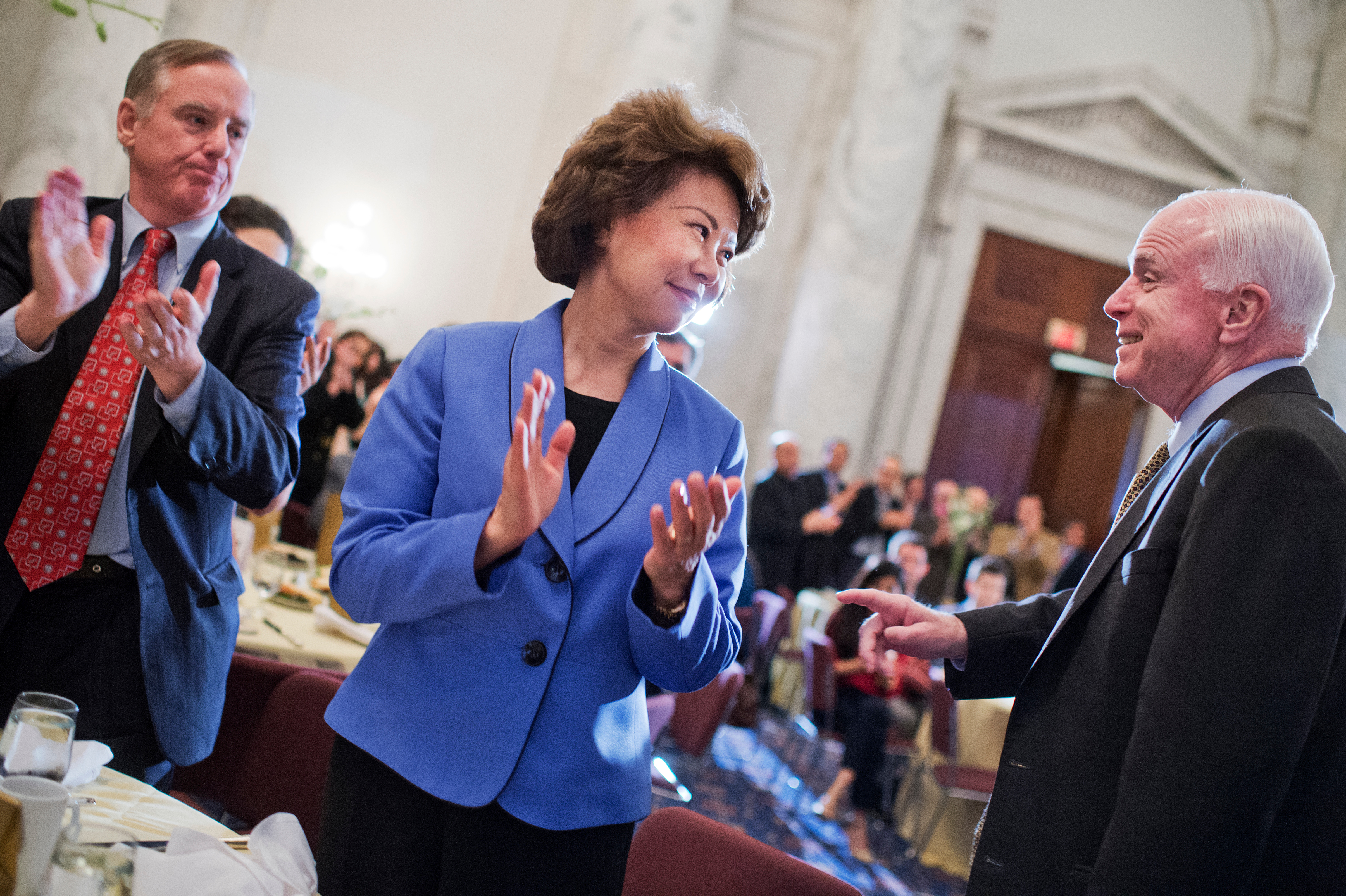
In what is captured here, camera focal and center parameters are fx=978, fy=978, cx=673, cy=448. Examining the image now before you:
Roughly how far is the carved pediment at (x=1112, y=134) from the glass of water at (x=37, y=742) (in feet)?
33.9

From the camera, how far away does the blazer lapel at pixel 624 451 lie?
4.85 feet

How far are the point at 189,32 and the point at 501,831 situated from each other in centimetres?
948

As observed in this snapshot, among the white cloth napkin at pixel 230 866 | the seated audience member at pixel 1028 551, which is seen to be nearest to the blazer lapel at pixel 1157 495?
the white cloth napkin at pixel 230 866

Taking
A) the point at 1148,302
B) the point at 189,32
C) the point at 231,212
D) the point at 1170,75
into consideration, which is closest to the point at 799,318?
the point at 1170,75

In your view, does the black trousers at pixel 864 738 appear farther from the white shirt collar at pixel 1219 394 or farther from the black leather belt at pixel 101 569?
the black leather belt at pixel 101 569

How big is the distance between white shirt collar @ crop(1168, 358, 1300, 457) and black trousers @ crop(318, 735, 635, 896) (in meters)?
1.10

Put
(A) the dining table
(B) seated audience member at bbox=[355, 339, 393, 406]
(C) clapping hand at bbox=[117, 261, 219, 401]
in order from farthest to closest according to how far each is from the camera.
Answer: (B) seated audience member at bbox=[355, 339, 393, 406] → (A) the dining table → (C) clapping hand at bbox=[117, 261, 219, 401]

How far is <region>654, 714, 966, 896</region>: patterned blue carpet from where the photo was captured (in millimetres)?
4703

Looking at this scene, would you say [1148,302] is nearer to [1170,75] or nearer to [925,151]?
[925,151]

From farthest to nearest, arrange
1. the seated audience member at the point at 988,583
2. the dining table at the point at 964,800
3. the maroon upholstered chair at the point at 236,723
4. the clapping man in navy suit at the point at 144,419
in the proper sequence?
the seated audience member at the point at 988,583, the dining table at the point at 964,800, the maroon upholstered chair at the point at 236,723, the clapping man in navy suit at the point at 144,419

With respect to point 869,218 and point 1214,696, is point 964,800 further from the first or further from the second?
point 869,218

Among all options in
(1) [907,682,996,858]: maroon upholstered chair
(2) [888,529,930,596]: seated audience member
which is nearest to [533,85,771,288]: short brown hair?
(1) [907,682,996,858]: maroon upholstered chair

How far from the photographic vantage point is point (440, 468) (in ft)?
4.85

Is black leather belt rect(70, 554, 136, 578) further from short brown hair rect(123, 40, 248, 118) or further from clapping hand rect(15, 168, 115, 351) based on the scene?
short brown hair rect(123, 40, 248, 118)
